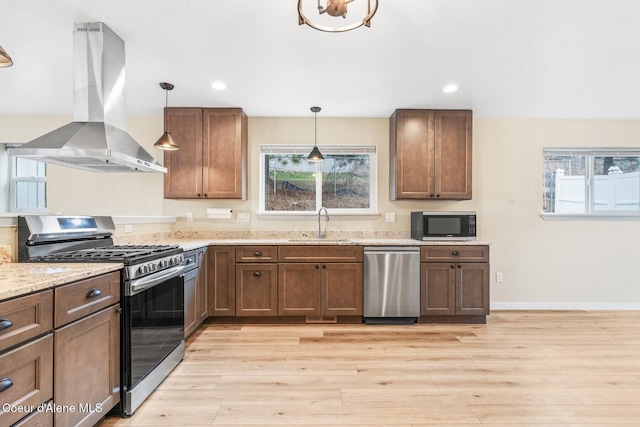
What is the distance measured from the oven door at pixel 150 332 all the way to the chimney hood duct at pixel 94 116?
2.98ft

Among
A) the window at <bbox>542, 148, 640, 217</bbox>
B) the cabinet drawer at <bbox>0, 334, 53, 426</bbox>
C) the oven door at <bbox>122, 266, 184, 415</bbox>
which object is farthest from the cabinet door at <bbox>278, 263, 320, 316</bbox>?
the window at <bbox>542, 148, 640, 217</bbox>

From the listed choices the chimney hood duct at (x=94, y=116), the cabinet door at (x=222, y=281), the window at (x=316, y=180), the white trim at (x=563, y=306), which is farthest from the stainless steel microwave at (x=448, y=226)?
the chimney hood duct at (x=94, y=116)

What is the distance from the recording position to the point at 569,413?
1.86 meters

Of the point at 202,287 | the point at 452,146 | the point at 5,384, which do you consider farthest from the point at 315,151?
the point at 5,384

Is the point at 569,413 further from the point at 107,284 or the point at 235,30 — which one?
the point at 235,30

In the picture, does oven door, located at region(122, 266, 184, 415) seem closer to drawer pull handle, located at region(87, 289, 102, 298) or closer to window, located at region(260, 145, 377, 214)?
drawer pull handle, located at region(87, 289, 102, 298)

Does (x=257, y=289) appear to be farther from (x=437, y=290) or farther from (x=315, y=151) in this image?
(x=437, y=290)

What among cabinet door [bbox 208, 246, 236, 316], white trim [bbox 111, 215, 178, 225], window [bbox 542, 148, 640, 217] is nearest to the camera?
white trim [bbox 111, 215, 178, 225]

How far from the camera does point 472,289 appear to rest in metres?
3.36

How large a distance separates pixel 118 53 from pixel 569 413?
3739 mm

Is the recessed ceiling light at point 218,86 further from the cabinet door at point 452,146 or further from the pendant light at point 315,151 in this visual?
the cabinet door at point 452,146

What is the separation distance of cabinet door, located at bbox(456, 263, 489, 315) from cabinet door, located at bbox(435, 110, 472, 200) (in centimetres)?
89

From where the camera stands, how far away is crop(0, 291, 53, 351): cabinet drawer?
3.78 ft

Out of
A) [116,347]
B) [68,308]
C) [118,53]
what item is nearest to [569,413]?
[116,347]
